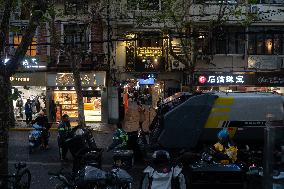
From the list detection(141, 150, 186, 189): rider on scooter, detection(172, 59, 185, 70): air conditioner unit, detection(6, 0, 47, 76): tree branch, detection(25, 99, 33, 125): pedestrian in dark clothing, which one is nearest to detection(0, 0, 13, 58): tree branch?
detection(6, 0, 47, 76): tree branch

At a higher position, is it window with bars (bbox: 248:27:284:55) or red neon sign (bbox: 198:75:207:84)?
window with bars (bbox: 248:27:284:55)

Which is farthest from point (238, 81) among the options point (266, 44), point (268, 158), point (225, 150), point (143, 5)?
point (268, 158)

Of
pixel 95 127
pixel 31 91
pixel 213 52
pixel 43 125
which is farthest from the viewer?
pixel 213 52

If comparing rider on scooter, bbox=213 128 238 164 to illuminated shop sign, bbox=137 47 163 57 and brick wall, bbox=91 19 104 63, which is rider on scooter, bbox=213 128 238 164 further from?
illuminated shop sign, bbox=137 47 163 57

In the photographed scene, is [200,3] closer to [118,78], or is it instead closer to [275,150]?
[118,78]

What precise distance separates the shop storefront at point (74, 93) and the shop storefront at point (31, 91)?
28.3 inches

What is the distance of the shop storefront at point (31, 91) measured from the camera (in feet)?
99.3

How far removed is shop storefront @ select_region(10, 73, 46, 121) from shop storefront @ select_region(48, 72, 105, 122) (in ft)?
2.36

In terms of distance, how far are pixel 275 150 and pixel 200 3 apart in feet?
83.3

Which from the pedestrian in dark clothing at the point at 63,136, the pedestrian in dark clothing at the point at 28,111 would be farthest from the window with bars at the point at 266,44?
the pedestrian in dark clothing at the point at 63,136

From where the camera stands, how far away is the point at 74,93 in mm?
30500

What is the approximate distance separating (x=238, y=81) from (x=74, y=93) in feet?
31.4

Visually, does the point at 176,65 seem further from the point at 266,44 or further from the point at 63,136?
the point at 63,136

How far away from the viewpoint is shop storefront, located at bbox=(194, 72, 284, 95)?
98.3ft
